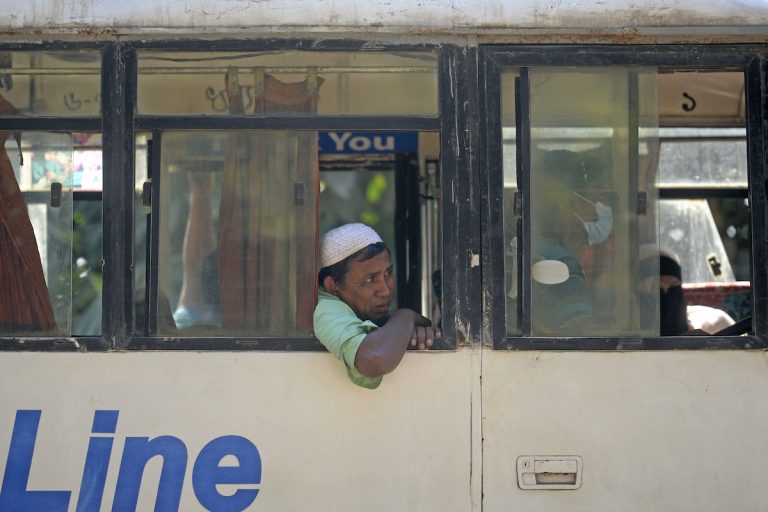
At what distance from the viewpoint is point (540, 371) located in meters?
3.27

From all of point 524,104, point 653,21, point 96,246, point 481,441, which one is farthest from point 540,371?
point 96,246

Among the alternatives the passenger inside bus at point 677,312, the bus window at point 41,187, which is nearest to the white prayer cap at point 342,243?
the bus window at point 41,187

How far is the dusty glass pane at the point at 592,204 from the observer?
3.33 m

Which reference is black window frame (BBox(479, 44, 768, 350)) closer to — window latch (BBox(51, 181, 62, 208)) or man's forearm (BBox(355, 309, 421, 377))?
man's forearm (BBox(355, 309, 421, 377))

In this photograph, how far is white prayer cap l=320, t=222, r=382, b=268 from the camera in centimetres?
349

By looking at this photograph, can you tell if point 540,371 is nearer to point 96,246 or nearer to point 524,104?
point 524,104

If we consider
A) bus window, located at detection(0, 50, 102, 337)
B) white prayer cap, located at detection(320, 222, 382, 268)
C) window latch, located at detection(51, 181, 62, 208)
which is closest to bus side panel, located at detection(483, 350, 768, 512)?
white prayer cap, located at detection(320, 222, 382, 268)

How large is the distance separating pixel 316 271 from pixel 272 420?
1.75ft

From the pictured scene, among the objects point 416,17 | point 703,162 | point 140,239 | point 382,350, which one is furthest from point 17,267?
point 703,162

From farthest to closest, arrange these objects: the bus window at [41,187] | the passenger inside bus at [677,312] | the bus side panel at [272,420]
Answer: the passenger inside bus at [677,312] < the bus window at [41,187] < the bus side panel at [272,420]

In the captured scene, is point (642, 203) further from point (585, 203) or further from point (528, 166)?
point (528, 166)

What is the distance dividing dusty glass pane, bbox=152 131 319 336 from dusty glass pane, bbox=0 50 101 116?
0.31m

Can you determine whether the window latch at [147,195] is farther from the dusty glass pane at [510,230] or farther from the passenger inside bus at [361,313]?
the dusty glass pane at [510,230]

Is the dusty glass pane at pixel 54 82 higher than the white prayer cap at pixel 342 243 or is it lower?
higher
